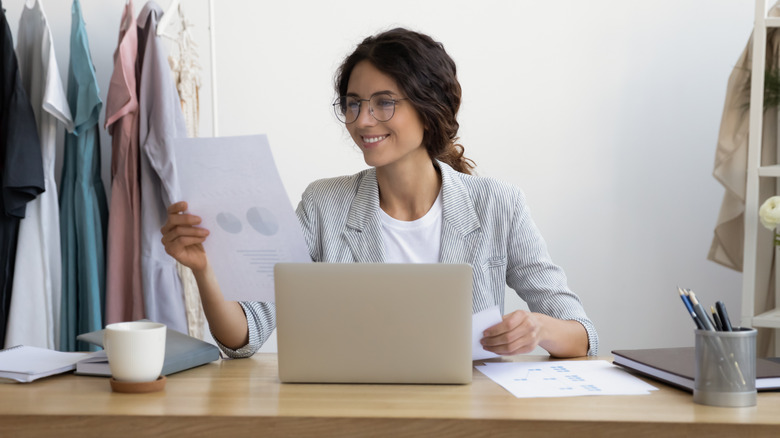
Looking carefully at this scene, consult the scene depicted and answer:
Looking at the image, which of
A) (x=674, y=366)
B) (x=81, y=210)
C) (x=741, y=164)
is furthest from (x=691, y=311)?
(x=81, y=210)

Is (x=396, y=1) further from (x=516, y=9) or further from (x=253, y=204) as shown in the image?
(x=253, y=204)

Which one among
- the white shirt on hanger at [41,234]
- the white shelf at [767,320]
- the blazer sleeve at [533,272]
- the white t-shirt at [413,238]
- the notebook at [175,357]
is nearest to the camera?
the notebook at [175,357]

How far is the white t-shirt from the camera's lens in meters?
1.69

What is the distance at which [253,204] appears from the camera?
115 centimetres

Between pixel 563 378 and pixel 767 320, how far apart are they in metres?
1.40

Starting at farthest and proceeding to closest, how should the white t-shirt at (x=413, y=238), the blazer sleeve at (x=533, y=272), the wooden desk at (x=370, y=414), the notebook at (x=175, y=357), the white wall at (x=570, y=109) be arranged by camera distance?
1. the white wall at (x=570, y=109)
2. the white t-shirt at (x=413, y=238)
3. the blazer sleeve at (x=533, y=272)
4. the notebook at (x=175, y=357)
5. the wooden desk at (x=370, y=414)

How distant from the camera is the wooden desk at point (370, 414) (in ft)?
2.93

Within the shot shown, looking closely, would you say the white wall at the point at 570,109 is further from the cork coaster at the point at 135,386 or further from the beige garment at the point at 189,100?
the cork coaster at the point at 135,386

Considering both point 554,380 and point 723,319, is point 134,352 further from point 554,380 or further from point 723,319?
point 723,319

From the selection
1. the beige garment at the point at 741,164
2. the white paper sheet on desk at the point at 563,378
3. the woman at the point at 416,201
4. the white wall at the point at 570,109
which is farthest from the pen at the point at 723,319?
the white wall at the point at 570,109

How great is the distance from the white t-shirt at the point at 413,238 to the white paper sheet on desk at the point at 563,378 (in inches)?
17.8

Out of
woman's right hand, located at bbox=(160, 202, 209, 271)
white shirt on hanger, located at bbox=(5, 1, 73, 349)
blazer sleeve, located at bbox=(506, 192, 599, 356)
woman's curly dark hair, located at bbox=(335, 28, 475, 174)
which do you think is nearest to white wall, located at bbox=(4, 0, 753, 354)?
white shirt on hanger, located at bbox=(5, 1, 73, 349)

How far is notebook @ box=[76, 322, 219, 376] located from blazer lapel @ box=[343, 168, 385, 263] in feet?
1.46

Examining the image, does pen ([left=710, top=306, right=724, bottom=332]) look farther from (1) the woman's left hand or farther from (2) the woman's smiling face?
(2) the woman's smiling face
